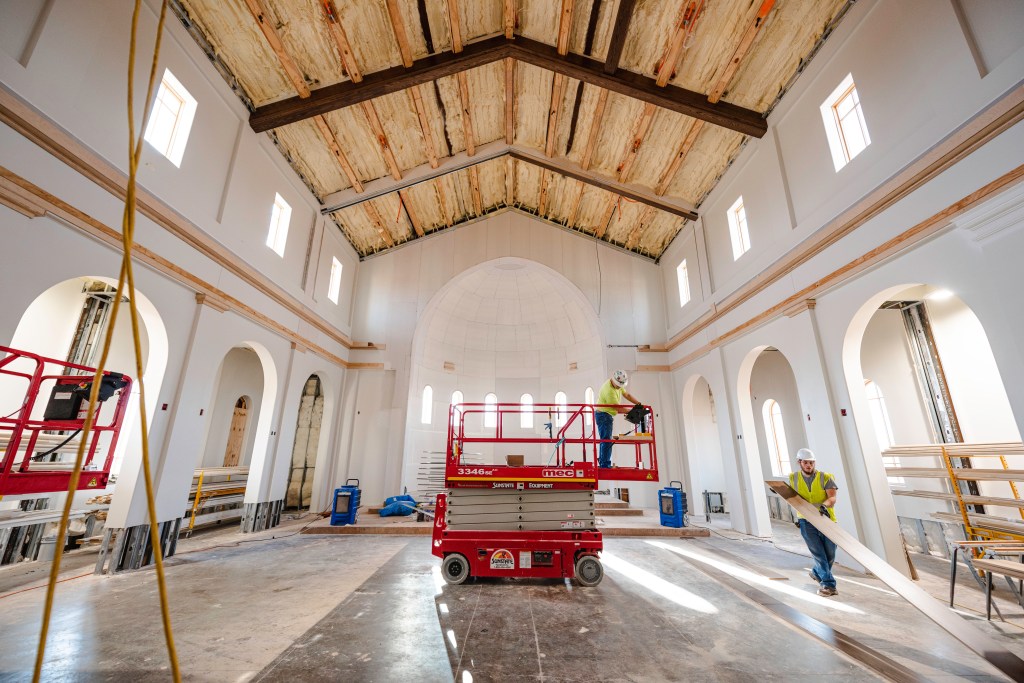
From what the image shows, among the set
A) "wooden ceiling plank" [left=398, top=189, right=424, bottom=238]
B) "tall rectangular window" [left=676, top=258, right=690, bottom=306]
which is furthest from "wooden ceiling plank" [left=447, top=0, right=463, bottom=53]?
"tall rectangular window" [left=676, top=258, right=690, bottom=306]

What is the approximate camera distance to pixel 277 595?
18.5ft

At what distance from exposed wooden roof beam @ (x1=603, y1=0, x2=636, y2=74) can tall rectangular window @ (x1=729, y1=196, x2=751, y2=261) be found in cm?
440

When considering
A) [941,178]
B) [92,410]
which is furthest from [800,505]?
[92,410]

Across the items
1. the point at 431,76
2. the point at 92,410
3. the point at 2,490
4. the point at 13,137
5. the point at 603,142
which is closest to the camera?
the point at 92,410

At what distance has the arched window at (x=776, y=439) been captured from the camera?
43.8ft

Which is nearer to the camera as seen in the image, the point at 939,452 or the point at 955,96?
the point at 955,96

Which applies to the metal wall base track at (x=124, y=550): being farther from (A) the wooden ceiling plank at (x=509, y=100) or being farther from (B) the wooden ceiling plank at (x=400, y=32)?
(A) the wooden ceiling plank at (x=509, y=100)

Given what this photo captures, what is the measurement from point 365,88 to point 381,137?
1.68 metres

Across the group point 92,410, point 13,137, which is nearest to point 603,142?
point 13,137

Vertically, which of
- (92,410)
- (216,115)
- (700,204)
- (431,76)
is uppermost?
(431,76)

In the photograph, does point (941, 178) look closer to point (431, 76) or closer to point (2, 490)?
point (431, 76)

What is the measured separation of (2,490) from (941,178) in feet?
35.8

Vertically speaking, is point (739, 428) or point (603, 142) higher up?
point (603, 142)

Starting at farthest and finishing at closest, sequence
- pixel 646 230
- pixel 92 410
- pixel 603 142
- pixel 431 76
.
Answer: pixel 646 230
pixel 603 142
pixel 431 76
pixel 92 410
